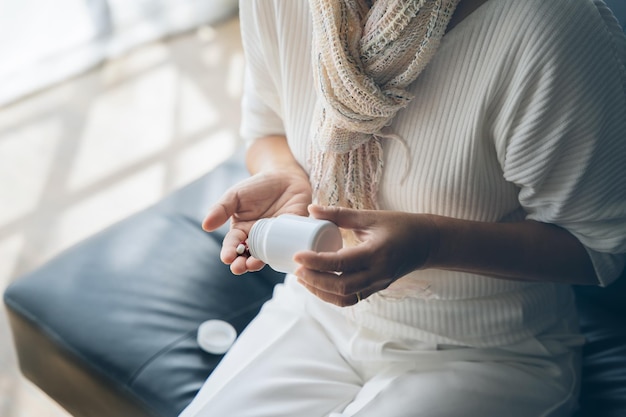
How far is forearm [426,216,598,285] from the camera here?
86 cm

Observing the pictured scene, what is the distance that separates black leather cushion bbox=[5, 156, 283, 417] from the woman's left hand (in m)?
0.41

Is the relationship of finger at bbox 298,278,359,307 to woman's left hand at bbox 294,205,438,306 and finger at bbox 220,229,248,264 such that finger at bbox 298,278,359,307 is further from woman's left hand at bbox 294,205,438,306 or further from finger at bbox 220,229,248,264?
finger at bbox 220,229,248,264

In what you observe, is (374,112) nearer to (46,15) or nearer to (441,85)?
(441,85)

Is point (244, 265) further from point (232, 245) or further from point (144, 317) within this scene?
point (144, 317)

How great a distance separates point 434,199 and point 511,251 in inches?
4.2

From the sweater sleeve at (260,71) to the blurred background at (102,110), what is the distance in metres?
0.87

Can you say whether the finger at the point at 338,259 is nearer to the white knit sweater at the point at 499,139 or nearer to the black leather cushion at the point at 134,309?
the white knit sweater at the point at 499,139

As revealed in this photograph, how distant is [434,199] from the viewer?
0.91 metres

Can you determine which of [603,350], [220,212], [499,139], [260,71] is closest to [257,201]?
[220,212]

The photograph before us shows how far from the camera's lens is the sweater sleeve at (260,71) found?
101 cm

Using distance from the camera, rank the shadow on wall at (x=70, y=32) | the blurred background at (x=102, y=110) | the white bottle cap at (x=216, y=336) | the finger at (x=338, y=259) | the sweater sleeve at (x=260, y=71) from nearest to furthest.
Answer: the finger at (x=338, y=259) < the sweater sleeve at (x=260, y=71) < the white bottle cap at (x=216, y=336) < the blurred background at (x=102, y=110) < the shadow on wall at (x=70, y=32)

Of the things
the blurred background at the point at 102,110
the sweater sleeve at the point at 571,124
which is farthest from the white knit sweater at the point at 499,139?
the blurred background at the point at 102,110

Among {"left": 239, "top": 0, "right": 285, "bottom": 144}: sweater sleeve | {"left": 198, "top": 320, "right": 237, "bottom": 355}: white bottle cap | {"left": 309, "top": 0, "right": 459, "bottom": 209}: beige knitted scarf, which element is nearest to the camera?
{"left": 309, "top": 0, "right": 459, "bottom": 209}: beige knitted scarf

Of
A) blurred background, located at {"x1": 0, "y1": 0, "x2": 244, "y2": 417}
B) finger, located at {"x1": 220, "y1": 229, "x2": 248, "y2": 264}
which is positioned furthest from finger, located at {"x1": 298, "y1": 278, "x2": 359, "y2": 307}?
blurred background, located at {"x1": 0, "y1": 0, "x2": 244, "y2": 417}
